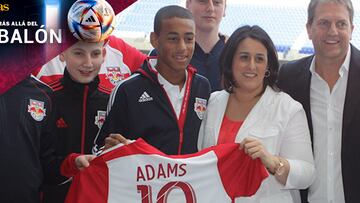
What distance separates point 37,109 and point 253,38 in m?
0.80

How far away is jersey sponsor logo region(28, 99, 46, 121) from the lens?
1603 millimetres

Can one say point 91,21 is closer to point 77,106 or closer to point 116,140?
point 77,106

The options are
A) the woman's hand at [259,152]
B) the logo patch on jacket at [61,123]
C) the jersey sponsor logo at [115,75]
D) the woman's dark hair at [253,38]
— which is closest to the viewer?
the woman's hand at [259,152]

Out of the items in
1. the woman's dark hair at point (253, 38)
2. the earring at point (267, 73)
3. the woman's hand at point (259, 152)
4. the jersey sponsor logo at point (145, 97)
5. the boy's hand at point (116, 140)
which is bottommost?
the woman's hand at point (259, 152)

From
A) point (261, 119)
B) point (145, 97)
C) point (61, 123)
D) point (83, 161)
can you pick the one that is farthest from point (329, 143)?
point (61, 123)

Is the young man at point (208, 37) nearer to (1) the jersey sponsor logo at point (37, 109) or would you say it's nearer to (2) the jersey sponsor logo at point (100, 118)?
(2) the jersey sponsor logo at point (100, 118)

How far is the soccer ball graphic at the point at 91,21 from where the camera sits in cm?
181

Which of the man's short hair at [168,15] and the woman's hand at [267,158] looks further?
the man's short hair at [168,15]

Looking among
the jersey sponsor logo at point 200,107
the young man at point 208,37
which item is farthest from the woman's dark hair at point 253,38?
the young man at point 208,37

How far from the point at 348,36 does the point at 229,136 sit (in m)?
0.57

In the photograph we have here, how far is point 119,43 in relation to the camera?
2.22m

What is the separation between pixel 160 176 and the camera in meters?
1.47

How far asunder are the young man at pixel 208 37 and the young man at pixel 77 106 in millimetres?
526

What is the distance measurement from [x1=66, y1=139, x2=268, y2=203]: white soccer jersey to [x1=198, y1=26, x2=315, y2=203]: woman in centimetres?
8
